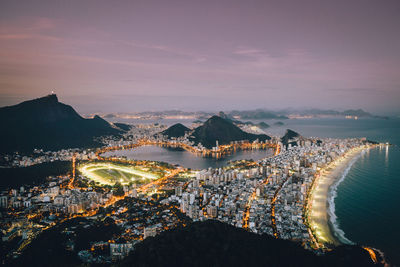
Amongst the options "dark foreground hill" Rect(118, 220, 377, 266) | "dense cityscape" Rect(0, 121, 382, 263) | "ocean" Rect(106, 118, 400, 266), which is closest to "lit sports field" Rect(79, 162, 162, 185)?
"dense cityscape" Rect(0, 121, 382, 263)

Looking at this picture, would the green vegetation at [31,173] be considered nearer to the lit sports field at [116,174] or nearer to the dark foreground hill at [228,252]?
the lit sports field at [116,174]

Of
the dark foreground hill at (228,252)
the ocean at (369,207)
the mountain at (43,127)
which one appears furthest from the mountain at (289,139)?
the dark foreground hill at (228,252)

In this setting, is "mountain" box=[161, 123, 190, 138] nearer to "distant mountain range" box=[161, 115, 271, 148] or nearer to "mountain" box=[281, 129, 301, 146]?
"distant mountain range" box=[161, 115, 271, 148]

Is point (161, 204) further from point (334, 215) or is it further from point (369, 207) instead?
point (369, 207)

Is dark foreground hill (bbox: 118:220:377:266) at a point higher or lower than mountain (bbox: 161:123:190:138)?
lower

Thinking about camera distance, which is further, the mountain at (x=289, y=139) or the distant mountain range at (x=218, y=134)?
the distant mountain range at (x=218, y=134)

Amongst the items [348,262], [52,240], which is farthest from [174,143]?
[348,262]
